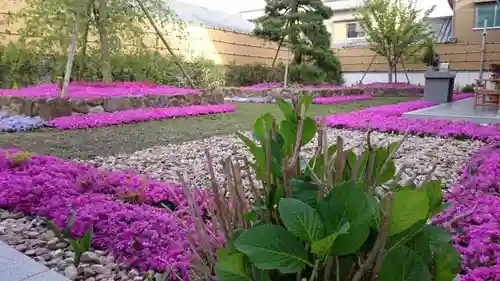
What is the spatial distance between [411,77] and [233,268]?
20.5m

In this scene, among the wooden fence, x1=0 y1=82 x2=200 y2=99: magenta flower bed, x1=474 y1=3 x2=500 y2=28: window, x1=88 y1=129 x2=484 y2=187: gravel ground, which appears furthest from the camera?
Answer: the wooden fence

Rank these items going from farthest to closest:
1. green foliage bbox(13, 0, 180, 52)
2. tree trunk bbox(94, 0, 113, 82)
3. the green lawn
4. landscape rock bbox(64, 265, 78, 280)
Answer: tree trunk bbox(94, 0, 113, 82) → green foliage bbox(13, 0, 180, 52) → the green lawn → landscape rock bbox(64, 265, 78, 280)

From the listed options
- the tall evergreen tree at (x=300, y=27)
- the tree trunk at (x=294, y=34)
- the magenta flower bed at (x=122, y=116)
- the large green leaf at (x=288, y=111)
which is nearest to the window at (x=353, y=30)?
the tall evergreen tree at (x=300, y=27)

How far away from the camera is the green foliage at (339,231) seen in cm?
71

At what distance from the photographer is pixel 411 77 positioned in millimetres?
19672

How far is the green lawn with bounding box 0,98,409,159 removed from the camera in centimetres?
477

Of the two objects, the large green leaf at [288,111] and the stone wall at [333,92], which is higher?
the large green leaf at [288,111]

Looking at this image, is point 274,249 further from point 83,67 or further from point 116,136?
point 83,67

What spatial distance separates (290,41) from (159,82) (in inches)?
234

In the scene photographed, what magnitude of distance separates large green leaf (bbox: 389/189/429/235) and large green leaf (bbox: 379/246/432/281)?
4cm

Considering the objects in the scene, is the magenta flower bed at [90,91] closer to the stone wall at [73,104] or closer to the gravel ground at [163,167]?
the stone wall at [73,104]

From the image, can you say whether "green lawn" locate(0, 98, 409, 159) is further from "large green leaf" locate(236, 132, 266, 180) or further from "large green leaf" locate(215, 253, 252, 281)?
"large green leaf" locate(215, 253, 252, 281)

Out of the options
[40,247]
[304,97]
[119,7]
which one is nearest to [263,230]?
[304,97]

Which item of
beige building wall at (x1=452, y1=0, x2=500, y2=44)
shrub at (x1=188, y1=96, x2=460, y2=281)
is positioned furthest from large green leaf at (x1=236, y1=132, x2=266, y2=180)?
beige building wall at (x1=452, y1=0, x2=500, y2=44)
